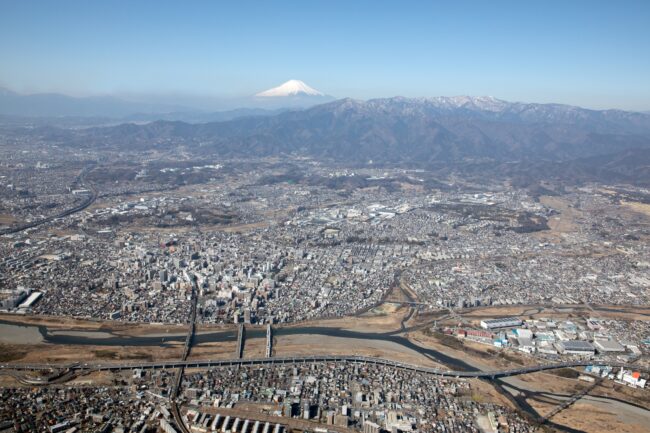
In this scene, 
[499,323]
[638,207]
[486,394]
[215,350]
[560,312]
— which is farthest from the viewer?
[638,207]

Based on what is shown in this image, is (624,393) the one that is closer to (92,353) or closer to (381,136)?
(92,353)

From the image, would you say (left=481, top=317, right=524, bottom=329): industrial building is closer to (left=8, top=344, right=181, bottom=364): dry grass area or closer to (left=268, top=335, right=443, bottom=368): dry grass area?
(left=268, top=335, right=443, bottom=368): dry grass area

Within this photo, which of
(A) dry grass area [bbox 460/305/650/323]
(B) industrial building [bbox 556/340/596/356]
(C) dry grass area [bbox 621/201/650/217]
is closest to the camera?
(B) industrial building [bbox 556/340/596/356]

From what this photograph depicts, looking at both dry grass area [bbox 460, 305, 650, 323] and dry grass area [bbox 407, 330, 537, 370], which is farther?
dry grass area [bbox 460, 305, 650, 323]

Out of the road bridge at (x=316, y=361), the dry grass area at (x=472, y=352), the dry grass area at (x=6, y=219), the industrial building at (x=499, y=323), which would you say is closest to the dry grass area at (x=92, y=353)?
the road bridge at (x=316, y=361)

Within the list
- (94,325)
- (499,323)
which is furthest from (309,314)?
(94,325)

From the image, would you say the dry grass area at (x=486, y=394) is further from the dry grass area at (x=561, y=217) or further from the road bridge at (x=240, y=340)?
the dry grass area at (x=561, y=217)

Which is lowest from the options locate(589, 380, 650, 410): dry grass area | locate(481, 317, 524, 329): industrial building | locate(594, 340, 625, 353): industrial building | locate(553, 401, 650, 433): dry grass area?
locate(553, 401, 650, 433): dry grass area

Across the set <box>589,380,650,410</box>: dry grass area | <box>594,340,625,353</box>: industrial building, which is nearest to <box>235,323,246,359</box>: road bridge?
<box>589,380,650,410</box>: dry grass area

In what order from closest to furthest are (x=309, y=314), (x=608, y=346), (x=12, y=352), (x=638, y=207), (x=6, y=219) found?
(x=12, y=352) < (x=608, y=346) < (x=309, y=314) < (x=6, y=219) < (x=638, y=207)
